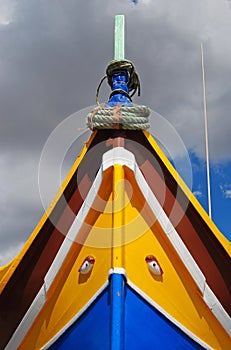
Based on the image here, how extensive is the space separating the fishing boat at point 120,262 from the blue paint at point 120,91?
0.06 m

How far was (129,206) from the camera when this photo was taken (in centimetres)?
333

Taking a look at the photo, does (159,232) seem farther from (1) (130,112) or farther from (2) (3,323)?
(2) (3,323)

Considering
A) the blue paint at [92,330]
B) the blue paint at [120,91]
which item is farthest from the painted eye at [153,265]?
the blue paint at [120,91]

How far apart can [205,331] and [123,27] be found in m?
2.94

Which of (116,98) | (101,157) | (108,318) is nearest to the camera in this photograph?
(108,318)

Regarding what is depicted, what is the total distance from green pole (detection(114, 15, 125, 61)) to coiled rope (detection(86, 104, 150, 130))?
911mm

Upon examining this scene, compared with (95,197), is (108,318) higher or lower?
lower

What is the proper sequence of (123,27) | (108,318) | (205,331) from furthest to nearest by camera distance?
(123,27), (205,331), (108,318)

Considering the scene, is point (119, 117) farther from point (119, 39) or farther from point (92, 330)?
point (92, 330)

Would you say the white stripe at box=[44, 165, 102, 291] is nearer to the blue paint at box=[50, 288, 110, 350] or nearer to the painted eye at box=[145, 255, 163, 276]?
the blue paint at box=[50, 288, 110, 350]

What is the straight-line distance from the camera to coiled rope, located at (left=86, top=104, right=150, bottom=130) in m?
3.55

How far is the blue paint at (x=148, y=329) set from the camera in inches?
115

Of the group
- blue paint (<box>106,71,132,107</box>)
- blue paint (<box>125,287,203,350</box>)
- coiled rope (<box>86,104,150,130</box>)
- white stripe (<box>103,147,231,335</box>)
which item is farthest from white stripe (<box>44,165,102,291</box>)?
blue paint (<box>106,71,132,107</box>)

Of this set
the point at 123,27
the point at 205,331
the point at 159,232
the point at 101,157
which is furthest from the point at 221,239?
the point at 123,27
